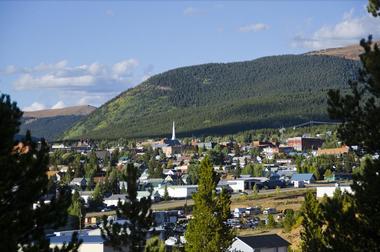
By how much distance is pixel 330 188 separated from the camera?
9069 centimetres

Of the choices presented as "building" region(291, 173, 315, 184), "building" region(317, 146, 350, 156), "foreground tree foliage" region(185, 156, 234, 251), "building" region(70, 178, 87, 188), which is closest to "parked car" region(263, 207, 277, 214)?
"building" region(291, 173, 315, 184)

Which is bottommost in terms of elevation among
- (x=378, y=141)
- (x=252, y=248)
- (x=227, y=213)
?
(x=252, y=248)

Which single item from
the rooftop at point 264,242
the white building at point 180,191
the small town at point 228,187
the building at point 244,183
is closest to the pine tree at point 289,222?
the small town at point 228,187

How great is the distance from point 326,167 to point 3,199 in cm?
11410

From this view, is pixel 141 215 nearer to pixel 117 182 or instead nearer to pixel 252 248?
pixel 252 248

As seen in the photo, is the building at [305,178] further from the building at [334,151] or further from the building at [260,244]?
the building at [260,244]

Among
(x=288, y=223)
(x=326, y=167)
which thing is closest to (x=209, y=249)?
(x=288, y=223)

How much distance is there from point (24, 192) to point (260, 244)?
3441 cm

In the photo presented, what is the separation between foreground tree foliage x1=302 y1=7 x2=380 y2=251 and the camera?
19.7 m

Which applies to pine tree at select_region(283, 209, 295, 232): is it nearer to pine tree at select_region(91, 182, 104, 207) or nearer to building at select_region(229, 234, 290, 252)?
building at select_region(229, 234, 290, 252)

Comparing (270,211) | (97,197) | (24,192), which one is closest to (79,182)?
(97,197)

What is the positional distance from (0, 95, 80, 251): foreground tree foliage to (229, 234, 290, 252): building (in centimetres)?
3155

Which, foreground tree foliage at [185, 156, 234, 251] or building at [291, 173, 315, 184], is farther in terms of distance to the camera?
building at [291, 173, 315, 184]

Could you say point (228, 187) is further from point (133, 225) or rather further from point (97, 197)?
point (133, 225)
